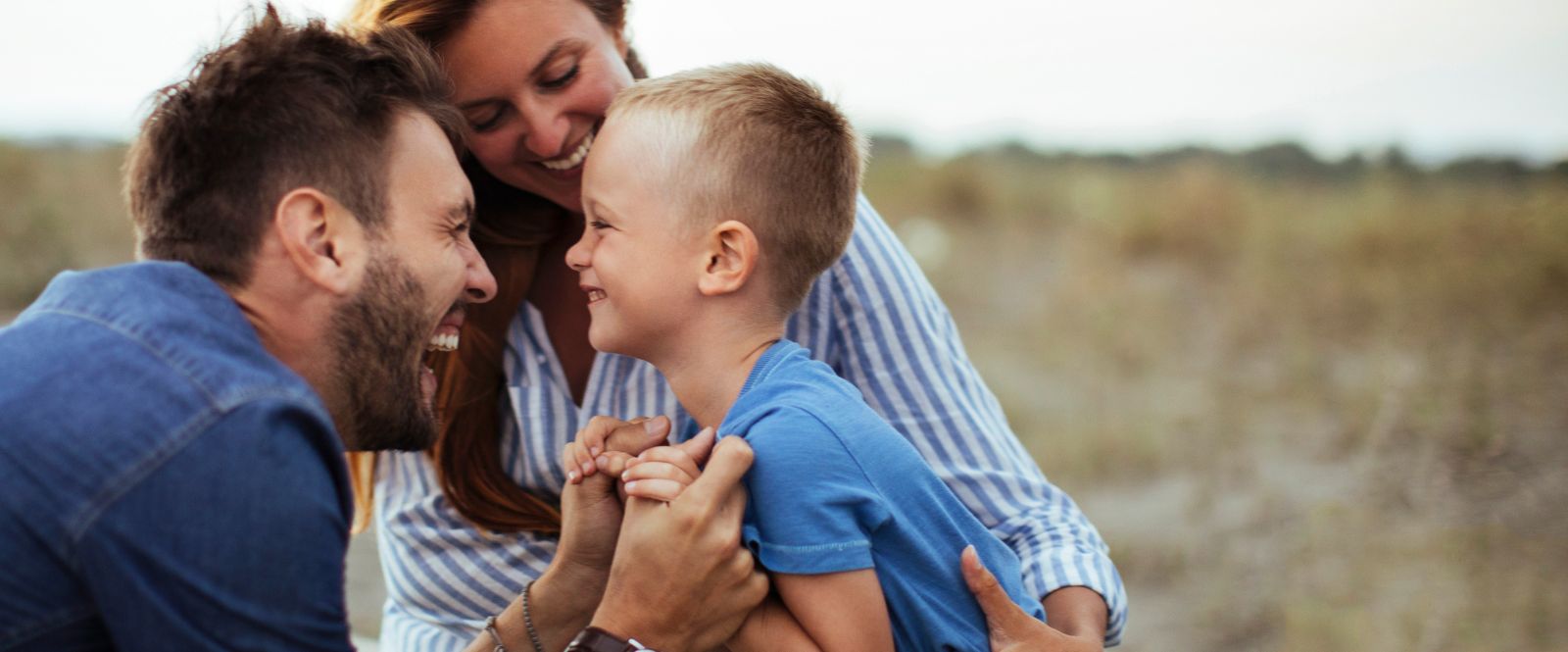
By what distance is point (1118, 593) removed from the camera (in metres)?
2.29

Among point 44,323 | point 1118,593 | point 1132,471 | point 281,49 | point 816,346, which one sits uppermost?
point 281,49

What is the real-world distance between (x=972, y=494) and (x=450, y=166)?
1.13 m

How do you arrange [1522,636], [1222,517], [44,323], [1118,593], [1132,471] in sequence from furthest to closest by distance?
1. [1132,471]
2. [1222,517]
3. [1522,636]
4. [1118,593]
5. [44,323]

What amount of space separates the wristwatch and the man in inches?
0.8

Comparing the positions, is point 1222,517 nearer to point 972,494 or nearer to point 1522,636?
point 1522,636

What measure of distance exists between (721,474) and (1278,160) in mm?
12708

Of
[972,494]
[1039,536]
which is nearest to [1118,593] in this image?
[1039,536]

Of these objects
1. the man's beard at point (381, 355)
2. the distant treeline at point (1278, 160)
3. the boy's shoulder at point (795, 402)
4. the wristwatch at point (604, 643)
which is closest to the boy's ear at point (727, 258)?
the boy's shoulder at point (795, 402)

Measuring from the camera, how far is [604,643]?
1.84m

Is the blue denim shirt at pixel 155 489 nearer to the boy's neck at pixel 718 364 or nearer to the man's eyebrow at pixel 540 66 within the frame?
the boy's neck at pixel 718 364

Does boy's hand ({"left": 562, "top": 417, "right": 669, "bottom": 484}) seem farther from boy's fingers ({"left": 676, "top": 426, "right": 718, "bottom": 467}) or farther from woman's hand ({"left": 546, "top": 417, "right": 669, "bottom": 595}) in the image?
→ boy's fingers ({"left": 676, "top": 426, "right": 718, "bottom": 467})

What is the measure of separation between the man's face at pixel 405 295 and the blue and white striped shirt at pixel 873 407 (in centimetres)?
53

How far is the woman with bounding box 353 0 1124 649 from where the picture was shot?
7.73ft

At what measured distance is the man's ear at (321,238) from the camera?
1747 mm
